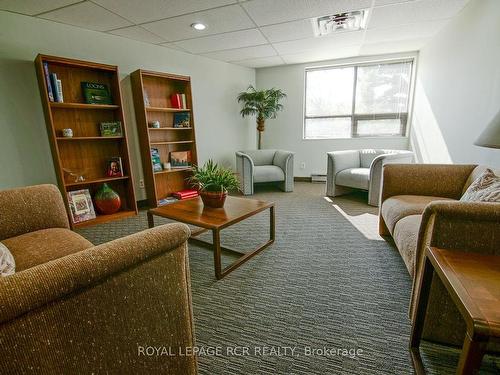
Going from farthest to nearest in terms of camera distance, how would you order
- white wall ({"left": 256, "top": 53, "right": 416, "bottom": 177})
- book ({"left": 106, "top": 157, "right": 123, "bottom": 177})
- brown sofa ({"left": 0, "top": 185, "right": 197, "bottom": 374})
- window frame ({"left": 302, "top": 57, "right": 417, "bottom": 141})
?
white wall ({"left": 256, "top": 53, "right": 416, "bottom": 177}) → window frame ({"left": 302, "top": 57, "right": 417, "bottom": 141}) → book ({"left": 106, "top": 157, "right": 123, "bottom": 177}) → brown sofa ({"left": 0, "top": 185, "right": 197, "bottom": 374})

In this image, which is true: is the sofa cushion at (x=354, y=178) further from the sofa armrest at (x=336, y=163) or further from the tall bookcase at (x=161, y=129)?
the tall bookcase at (x=161, y=129)

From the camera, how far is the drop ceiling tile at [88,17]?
225 centimetres

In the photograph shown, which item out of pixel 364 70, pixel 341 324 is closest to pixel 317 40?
pixel 364 70

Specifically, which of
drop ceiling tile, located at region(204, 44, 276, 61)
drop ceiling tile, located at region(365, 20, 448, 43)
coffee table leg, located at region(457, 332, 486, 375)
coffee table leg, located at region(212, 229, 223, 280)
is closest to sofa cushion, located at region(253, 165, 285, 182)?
drop ceiling tile, located at region(204, 44, 276, 61)

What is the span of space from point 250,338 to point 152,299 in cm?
71

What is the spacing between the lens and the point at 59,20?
2482 mm

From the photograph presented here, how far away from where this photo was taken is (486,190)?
53.4 inches

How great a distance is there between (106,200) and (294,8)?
9.21ft

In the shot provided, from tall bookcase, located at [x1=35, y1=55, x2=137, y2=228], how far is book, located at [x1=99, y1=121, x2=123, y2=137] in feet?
0.16

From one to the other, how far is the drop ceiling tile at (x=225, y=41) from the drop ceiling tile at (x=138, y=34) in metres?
0.31

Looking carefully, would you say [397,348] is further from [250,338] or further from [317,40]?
[317,40]

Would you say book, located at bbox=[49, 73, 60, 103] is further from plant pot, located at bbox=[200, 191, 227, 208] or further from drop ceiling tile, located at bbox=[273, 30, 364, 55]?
drop ceiling tile, located at bbox=[273, 30, 364, 55]

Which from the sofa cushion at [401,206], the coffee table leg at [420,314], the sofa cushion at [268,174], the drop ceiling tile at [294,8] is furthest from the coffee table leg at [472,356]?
the sofa cushion at [268,174]

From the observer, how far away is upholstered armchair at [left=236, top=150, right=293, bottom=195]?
12.5ft
